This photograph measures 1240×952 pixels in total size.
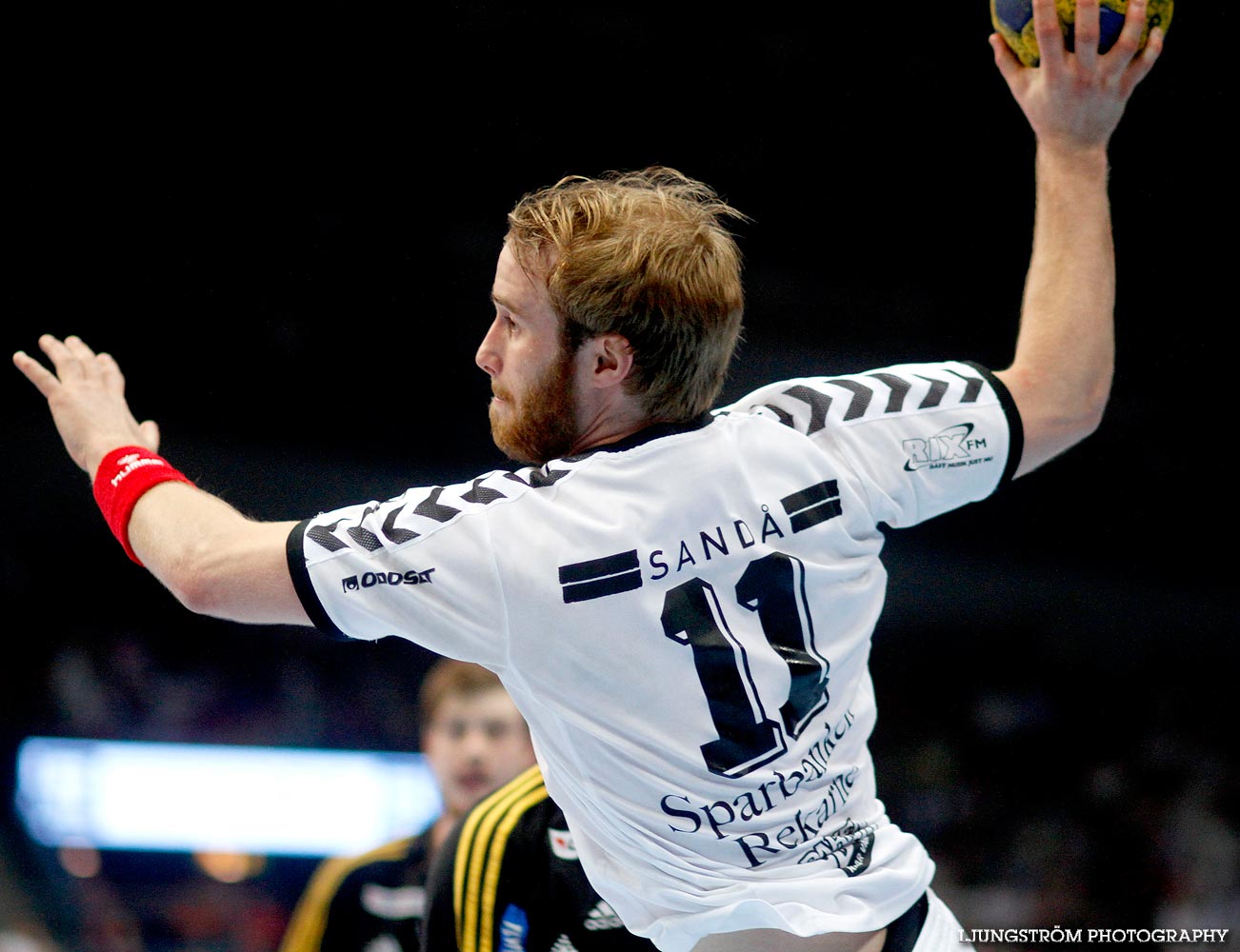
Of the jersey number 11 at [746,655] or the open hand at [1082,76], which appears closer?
the jersey number 11 at [746,655]

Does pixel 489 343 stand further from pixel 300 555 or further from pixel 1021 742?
pixel 1021 742

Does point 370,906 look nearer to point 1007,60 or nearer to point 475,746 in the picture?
point 475,746

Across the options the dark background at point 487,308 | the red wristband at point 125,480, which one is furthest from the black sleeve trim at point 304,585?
the dark background at point 487,308

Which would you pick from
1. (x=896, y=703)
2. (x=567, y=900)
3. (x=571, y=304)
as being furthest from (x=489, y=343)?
(x=896, y=703)

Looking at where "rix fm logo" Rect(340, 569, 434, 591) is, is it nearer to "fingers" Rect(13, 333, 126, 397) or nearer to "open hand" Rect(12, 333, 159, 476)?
"open hand" Rect(12, 333, 159, 476)

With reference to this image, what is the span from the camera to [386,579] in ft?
6.93

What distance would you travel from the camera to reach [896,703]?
37.8ft

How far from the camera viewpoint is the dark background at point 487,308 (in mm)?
9484

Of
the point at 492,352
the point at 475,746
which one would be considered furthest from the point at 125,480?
the point at 475,746

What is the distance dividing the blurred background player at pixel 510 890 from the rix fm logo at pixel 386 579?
1708 mm

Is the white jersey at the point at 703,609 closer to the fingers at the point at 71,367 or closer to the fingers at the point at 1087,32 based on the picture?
the fingers at the point at 1087,32

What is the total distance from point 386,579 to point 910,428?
1.04 m

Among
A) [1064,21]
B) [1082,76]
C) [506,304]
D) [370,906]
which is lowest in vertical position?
[370,906]

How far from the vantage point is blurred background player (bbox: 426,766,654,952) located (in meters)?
3.54
